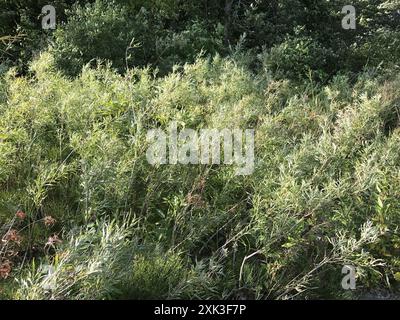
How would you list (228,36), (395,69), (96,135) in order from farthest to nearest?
(228,36) < (395,69) < (96,135)

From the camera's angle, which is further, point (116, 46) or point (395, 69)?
point (395, 69)

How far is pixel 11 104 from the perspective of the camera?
4.12 meters

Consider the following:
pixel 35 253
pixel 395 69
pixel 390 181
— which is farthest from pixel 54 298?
pixel 395 69

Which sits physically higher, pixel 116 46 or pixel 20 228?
pixel 116 46

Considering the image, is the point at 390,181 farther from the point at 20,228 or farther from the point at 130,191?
the point at 20,228

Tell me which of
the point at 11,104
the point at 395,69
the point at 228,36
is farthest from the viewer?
the point at 228,36

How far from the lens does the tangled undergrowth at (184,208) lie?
3.05m

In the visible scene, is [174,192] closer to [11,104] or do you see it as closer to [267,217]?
[267,217]

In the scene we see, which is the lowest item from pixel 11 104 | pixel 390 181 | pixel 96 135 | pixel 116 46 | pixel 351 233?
pixel 351 233

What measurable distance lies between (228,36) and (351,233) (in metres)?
6.64

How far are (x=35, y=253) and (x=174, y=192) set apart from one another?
1.10 metres

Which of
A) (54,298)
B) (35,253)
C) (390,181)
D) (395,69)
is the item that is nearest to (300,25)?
(395,69)

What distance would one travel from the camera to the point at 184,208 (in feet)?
11.2

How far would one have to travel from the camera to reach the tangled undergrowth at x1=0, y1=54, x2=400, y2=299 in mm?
3053
